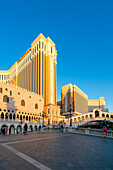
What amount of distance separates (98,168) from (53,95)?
90.3 meters

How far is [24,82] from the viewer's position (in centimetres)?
11888

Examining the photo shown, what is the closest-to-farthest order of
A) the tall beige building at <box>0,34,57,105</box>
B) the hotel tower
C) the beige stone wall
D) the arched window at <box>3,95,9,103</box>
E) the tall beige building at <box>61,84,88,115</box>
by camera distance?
the arched window at <box>3,95,9,103</box>, the beige stone wall, the hotel tower, the tall beige building at <box>0,34,57,105</box>, the tall beige building at <box>61,84,88,115</box>

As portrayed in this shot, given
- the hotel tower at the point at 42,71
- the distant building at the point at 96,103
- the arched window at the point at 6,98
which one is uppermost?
the hotel tower at the point at 42,71

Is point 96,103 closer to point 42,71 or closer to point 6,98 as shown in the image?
point 42,71

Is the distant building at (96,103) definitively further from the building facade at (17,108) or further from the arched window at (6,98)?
the arched window at (6,98)

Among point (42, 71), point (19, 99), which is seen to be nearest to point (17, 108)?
point (19, 99)

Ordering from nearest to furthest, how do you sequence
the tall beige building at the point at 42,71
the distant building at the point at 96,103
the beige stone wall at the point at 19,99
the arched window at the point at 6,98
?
the arched window at the point at 6,98, the beige stone wall at the point at 19,99, the tall beige building at the point at 42,71, the distant building at the point at 96,103

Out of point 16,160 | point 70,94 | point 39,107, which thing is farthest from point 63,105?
point 16,160

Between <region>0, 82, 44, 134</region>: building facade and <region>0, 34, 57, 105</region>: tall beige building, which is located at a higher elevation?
<region>0, 34, 57, 105</region>: tall beige building

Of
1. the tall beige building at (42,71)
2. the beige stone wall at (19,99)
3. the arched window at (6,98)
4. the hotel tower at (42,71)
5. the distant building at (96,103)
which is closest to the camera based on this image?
the arched window at (6,98)

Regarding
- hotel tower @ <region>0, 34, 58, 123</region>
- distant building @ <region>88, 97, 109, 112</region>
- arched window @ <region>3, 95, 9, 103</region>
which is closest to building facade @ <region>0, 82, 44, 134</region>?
arched window @ <region>3, 95, 9, 103</region>

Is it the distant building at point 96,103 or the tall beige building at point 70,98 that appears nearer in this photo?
the tall beige building at point 70,98

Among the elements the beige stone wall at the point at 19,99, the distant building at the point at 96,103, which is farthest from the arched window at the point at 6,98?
the distant building at the point at 96,103

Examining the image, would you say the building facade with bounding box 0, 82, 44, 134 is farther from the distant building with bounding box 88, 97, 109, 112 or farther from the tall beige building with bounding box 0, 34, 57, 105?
the distant building with bounding box 88, 97, 109, 112
